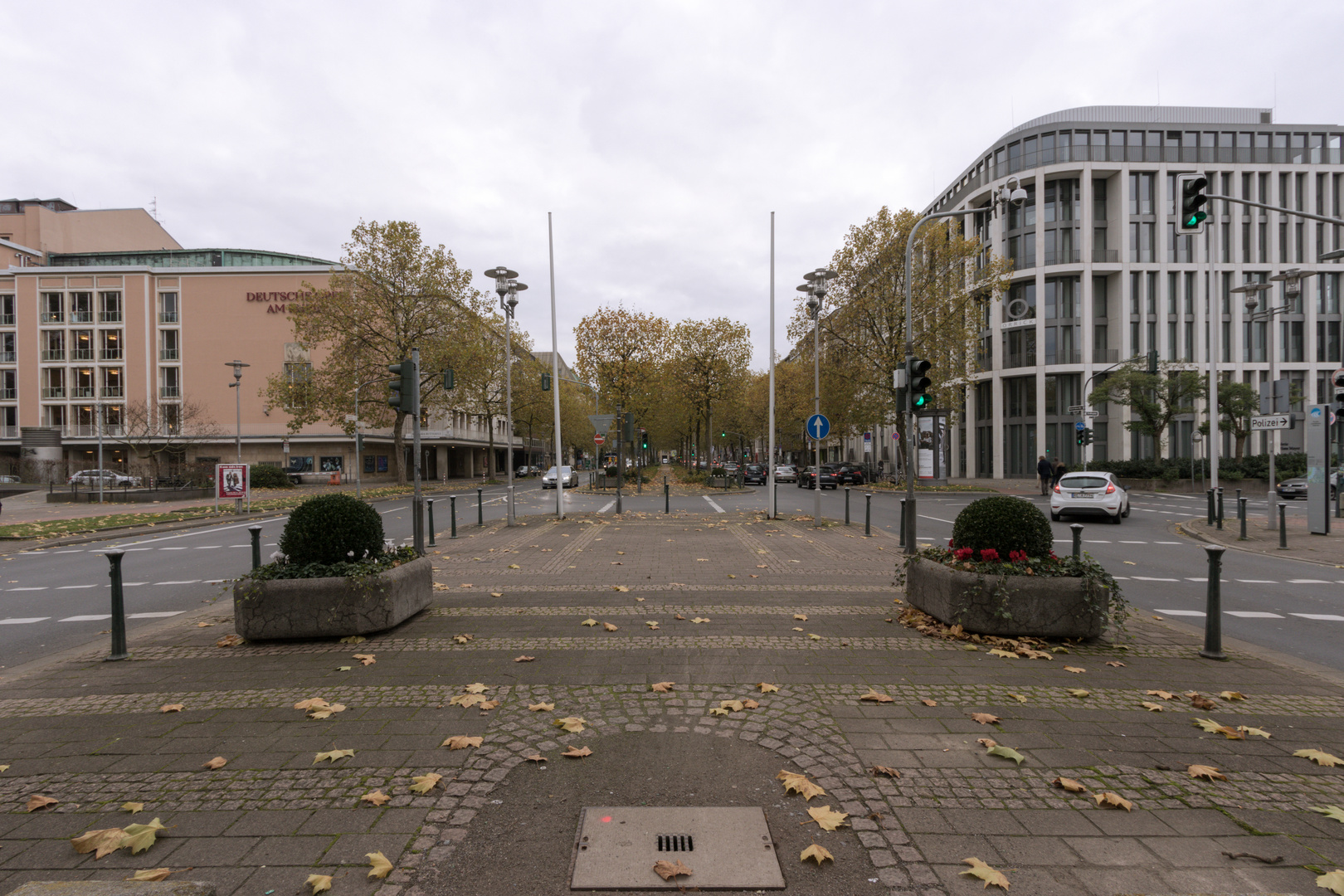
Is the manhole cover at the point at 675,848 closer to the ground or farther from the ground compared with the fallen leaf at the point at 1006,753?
farther from the ground

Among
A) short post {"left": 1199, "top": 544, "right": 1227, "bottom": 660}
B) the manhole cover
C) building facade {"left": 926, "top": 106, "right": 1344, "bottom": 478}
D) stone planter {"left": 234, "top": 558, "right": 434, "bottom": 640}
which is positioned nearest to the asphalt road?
short post {"left": 1199, "top": 544, "right": 1227, "bottom": 660}

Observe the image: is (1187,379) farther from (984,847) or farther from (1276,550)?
(984,847)

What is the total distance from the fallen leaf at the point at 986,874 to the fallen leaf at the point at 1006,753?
1108 millimetres

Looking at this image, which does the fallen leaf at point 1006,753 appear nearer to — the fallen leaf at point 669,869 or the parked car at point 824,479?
the fallen leaf at point 669,869

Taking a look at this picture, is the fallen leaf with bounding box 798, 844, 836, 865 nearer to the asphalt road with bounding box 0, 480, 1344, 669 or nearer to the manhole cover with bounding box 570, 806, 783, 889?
the manhole cover with bounding box 570, 806, 783, 889

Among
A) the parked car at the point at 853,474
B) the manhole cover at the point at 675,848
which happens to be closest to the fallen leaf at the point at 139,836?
the manhole cover at the point at 675,848

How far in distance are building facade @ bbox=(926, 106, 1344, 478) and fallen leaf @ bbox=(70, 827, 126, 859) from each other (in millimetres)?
51047

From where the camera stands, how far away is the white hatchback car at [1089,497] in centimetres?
1812

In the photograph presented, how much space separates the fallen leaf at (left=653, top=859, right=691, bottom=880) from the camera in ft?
8.59

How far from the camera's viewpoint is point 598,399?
4181cm

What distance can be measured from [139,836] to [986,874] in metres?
3.47

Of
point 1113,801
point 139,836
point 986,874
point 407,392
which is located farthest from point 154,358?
point 1113,801

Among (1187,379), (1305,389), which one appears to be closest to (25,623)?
(1187,379)

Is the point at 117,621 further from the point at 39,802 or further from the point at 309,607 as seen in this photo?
the point at 39,802
